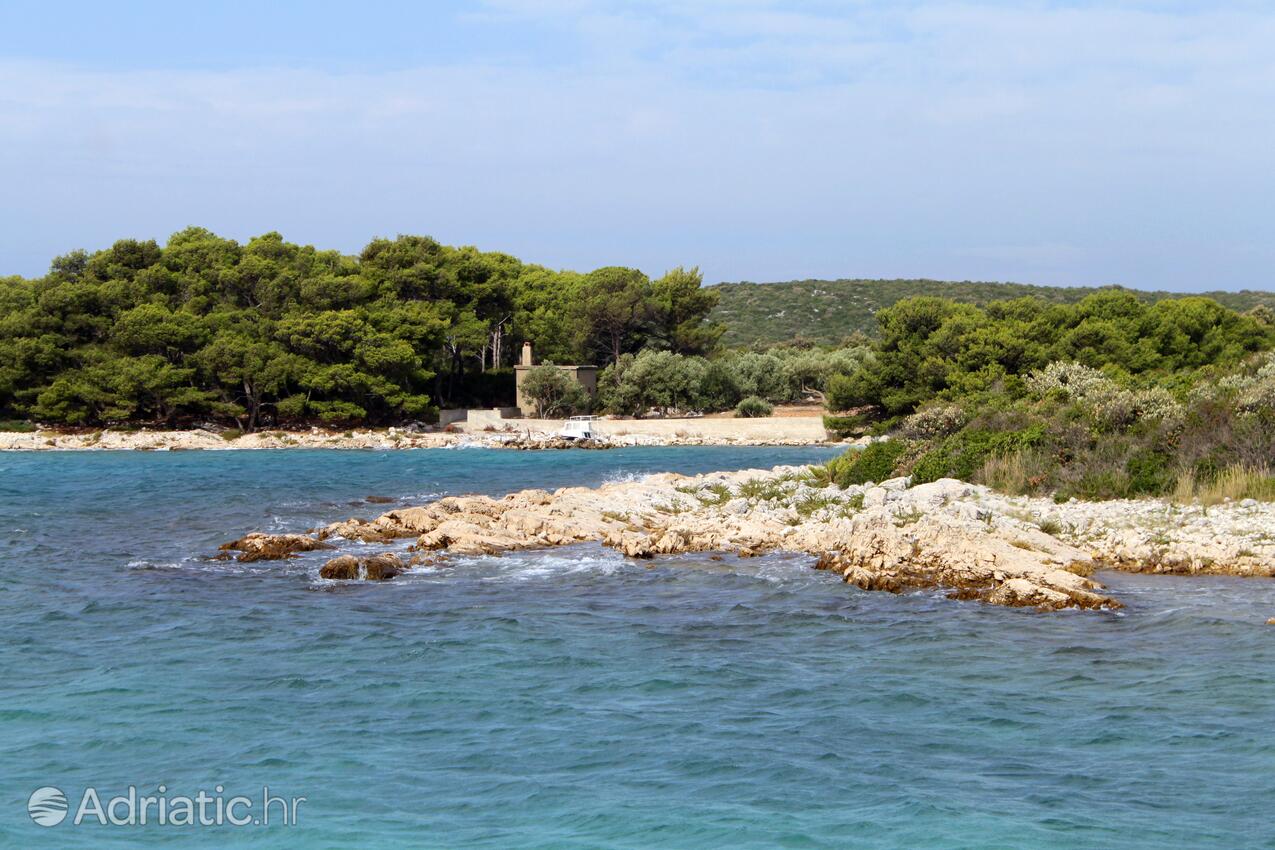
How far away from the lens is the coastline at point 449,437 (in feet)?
168

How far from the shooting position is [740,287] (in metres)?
125

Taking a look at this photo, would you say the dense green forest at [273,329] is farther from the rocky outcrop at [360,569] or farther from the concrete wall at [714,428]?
the rocky outcrop at [360,569]

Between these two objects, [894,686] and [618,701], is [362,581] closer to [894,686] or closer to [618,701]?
[618,701]

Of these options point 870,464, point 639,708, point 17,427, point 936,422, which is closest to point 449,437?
point 17,427

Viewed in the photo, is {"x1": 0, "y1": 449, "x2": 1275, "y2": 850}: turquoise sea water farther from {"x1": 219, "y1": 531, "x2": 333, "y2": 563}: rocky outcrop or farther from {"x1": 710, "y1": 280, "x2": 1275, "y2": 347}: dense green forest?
{"x1": 710, "y1": 280, "x2": 1275, "y2": 347}: dense green forest

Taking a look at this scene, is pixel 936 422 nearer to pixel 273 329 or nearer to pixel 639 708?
pixel 639 708

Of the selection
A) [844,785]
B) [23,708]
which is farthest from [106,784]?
[844,785]

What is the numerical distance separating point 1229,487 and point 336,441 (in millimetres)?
40066

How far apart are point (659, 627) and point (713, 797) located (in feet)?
17.9

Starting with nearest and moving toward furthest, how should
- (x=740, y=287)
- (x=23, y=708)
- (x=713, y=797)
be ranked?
(x=713, y=797) < (x=23, y=708) < (x=740, y=287)

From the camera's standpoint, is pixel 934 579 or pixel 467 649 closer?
pixel 467 649

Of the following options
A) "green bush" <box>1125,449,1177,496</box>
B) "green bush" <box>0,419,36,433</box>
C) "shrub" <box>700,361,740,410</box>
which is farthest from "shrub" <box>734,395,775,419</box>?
"green bush" <box>1125,449,1177,496</box>

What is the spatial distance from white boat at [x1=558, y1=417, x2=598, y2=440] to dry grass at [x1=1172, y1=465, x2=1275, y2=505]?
1319 inches

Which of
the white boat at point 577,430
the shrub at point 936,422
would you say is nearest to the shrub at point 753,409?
the white boat at point 577,430
